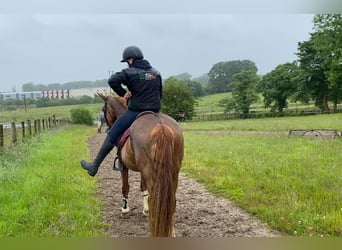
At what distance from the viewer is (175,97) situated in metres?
6.90

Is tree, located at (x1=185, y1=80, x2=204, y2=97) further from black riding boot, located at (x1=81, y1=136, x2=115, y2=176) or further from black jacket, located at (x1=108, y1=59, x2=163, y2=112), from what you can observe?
black jacket, located at (x1=108, y1=59, x2=163, y2=112)

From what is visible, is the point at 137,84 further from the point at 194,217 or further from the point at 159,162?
the point at 194,217

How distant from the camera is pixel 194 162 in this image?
276 inches

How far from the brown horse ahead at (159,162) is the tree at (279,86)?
771cm

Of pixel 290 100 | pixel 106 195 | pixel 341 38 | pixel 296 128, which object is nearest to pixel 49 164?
pixel 106 195

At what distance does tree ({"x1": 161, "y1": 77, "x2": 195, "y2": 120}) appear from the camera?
6.62 m

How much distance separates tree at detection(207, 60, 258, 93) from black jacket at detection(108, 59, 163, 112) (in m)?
2.94

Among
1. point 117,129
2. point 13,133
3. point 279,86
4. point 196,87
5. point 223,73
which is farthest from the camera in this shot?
point 279,86

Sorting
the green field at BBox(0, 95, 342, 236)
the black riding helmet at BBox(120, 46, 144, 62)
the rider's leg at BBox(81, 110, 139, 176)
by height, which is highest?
the black riding helmet at BBox(120, 46, 144, 62)

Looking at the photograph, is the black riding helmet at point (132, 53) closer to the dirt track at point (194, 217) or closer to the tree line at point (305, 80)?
the dirt track at point (194, 217)

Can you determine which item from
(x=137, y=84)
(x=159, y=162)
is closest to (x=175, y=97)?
(x=137, y=84)

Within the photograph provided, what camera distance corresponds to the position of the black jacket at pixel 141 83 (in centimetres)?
318

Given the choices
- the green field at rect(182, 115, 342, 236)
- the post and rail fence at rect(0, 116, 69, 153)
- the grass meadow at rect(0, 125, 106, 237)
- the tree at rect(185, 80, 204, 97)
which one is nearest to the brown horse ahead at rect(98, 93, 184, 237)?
the grass meadow at rect(0, 125, 106, 237)

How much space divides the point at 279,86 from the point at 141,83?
26.1 ft
